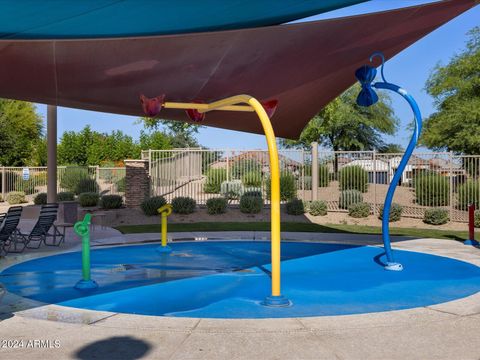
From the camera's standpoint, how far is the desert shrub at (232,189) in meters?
23.2

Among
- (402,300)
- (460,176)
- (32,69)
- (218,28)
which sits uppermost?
(218,28)

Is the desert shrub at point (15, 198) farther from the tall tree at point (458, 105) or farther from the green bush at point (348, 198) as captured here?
the tall tree at point (458, 105)

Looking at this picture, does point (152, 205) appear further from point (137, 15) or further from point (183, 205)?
point (137, 15)

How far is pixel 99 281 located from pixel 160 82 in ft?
12.4

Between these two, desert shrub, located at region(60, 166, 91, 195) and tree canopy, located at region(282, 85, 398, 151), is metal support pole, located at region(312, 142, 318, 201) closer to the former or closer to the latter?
desert shrub, located at region(60, 166, 91, 195)

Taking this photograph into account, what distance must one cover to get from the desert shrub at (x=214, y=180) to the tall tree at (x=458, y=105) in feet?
49.7

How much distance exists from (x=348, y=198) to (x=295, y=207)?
2.44m

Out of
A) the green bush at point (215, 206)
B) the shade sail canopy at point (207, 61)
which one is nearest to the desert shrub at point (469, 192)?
the green bush at point (215, 206)

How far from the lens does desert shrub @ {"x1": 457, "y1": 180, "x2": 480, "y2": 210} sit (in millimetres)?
20016

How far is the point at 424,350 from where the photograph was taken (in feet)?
16.8

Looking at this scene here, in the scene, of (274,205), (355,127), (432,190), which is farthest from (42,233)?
(355,127)

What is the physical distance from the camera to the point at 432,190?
21.0 metres

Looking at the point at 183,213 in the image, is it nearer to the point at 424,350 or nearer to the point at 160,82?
the point at 160,82

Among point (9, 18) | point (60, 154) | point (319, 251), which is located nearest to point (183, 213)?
point (319, 251)
